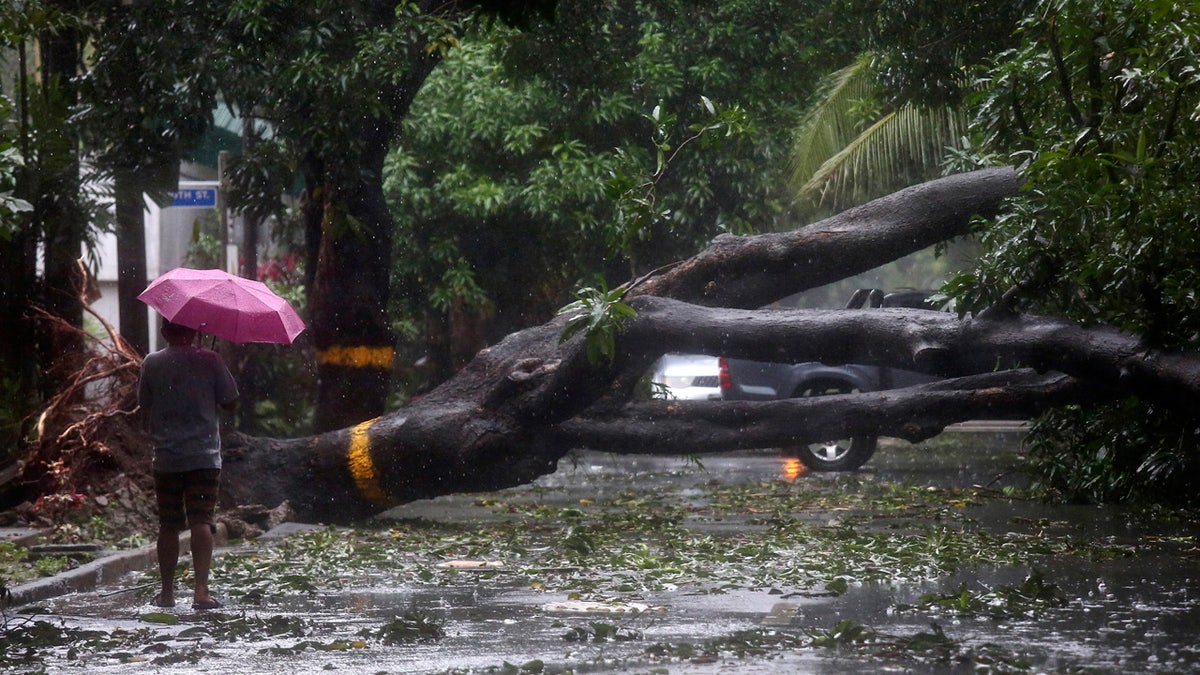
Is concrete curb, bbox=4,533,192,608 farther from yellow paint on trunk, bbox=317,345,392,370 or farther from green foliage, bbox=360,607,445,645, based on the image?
yellow paint on trunk, bbox=317,345,392,370

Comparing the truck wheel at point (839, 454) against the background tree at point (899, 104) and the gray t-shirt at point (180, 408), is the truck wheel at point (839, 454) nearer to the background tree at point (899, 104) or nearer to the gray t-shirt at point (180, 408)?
the background tree at point (899, 104)

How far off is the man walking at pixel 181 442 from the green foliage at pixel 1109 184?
528 centimetres

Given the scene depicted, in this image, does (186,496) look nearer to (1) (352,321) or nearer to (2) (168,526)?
(2) (168,526)

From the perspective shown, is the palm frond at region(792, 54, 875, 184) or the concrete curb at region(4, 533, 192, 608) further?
the palm frond at region(792, 54, 875, 184)

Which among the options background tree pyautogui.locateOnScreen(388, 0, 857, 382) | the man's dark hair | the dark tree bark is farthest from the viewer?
background tree pyautogui.locateOnScreen(388, 0, 857, 382)

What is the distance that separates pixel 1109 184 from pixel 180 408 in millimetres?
5886

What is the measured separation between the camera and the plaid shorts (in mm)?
7758

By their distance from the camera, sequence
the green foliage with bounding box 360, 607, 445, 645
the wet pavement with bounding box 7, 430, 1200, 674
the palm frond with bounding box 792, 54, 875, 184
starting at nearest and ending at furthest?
the wet pavement with bounding box 7, 430, 1200, 674 → the green foliage with bounding box 360, 607, 445, 645 → the palm frond with bounding box 792, 54, 875, 184

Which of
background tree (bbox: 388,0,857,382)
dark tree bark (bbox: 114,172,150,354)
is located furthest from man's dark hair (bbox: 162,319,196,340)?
background tree (bbox: 388,0,857,382)

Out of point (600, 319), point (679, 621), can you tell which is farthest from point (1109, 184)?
point (679, 621)

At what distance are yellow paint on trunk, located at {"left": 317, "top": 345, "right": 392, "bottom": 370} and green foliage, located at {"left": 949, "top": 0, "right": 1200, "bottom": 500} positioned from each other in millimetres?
5741

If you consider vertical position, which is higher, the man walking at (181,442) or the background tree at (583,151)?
the background tree at (583,151)

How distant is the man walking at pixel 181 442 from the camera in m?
7.71

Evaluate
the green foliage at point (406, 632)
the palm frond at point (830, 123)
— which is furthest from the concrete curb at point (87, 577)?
the palm frond at point (830, 123)
